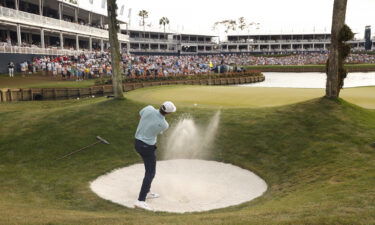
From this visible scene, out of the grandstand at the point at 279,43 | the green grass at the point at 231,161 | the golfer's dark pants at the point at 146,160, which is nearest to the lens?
the green grass at the point at 231,161

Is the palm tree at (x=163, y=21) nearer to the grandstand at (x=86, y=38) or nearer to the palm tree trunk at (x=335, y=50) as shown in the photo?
the grandstand at (x=86, y=38)

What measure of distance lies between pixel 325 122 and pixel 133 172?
7.22 meters

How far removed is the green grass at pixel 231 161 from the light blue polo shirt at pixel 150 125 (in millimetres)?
1610

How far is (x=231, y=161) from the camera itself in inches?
438

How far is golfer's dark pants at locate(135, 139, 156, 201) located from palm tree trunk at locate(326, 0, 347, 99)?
887 cm

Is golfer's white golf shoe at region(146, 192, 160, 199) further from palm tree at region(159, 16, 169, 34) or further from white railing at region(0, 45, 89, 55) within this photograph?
palm tree at region(159, 16, 169, 34)

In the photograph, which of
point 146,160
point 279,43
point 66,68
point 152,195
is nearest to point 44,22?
point 66,68

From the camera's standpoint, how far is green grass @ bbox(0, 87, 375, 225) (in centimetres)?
580

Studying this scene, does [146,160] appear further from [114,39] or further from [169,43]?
[169,43]

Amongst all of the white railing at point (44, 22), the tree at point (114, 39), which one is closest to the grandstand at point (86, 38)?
the white railing at point (44, 22)

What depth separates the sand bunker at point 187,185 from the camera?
7824 mm

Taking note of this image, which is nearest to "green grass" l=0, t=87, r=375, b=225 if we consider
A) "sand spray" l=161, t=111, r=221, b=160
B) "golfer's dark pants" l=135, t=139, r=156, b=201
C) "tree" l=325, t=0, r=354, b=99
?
"sand spray" l=161, t=111, r=221, b=160

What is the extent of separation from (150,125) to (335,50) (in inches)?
356

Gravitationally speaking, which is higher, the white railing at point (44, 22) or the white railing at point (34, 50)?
the white railing at point (44, 22)
